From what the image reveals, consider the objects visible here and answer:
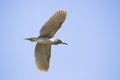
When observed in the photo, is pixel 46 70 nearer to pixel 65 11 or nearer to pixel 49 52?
pixel 49 52

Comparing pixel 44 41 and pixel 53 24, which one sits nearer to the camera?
pixel 53 24

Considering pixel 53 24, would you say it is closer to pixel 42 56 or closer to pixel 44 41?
pixel 44 41

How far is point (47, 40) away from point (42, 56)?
993 mm

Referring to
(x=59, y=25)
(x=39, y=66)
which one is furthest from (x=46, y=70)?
(x=59, y=25)

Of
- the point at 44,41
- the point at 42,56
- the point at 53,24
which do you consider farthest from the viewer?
the point at 42,56

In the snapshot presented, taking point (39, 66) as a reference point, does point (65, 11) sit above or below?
above

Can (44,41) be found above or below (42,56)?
above

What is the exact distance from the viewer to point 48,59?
1242 inches

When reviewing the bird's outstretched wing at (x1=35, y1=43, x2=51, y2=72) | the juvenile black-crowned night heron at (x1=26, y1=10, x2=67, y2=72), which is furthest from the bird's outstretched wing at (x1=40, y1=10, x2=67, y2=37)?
the bird's outstretched wing at (x1=35, y1=43, x2=51, y2=72)

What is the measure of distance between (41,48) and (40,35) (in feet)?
2.52

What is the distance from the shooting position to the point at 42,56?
3144 centimetres

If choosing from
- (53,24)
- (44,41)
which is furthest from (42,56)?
(53,24)

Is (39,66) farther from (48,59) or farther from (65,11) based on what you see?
(65,11)

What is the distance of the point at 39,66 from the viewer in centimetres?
3144
